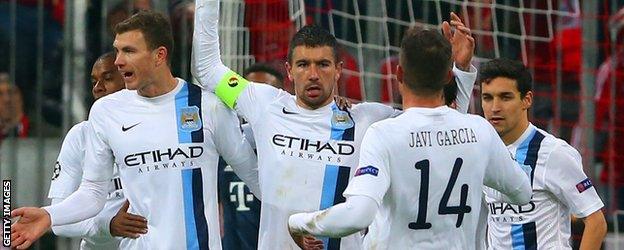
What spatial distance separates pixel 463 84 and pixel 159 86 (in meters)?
1.50

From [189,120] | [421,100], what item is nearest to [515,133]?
[421,100]

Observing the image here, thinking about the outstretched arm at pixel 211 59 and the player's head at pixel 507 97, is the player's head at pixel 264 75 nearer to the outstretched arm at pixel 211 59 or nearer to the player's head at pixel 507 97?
the player's head at pixel 507 97

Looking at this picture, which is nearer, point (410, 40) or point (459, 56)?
point (410, 40)

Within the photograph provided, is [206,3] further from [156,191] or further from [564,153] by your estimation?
[564,153]

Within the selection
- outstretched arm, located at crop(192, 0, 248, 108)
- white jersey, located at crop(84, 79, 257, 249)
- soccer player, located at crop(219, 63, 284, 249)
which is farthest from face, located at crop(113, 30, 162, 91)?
soccer player, located at crop(219, 63, 284, 249)

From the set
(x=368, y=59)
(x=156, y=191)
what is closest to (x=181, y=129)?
(x=156, y=191)

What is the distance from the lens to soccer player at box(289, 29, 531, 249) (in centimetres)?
675

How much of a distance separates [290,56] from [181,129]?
0.66 meters

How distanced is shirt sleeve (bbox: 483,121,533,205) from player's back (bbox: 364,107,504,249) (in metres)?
0.07

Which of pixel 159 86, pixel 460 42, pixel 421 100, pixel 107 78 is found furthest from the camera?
pixel 107 78

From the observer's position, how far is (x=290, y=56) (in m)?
7.89

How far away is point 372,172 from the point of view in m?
6.64

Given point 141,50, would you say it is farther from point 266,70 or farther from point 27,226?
point 266,70

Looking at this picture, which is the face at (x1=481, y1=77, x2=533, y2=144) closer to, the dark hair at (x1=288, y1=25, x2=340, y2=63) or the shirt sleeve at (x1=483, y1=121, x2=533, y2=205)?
the dark hair at (x1=288, y1=25, x2=340, y2=63)
